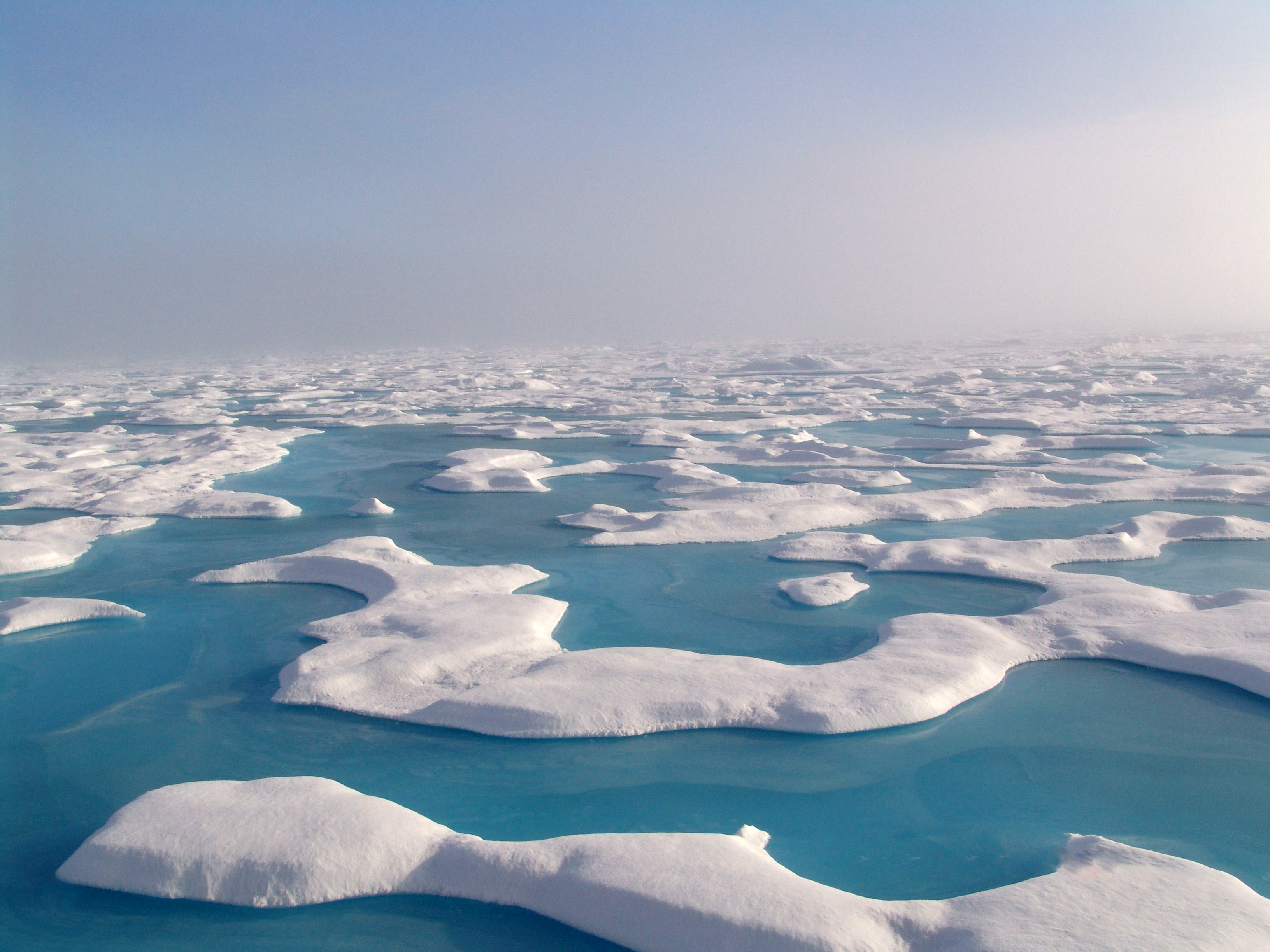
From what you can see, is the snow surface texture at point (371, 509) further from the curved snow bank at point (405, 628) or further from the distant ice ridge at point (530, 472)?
the curved snow bank at point (405, 628)

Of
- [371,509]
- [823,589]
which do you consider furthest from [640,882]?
[371,509]

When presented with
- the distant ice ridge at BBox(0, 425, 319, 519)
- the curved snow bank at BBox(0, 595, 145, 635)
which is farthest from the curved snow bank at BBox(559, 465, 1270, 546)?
the distant ice ridge at BBox(0, 425, 319, 519)

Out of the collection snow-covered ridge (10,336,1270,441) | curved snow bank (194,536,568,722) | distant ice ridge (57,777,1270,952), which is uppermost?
distant ice ridge (57,777,1270,952)

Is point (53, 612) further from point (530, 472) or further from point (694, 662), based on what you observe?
point (530, 472)

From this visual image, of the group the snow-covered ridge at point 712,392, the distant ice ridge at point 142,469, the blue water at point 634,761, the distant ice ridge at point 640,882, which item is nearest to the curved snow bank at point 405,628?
the blue water at point 634,761

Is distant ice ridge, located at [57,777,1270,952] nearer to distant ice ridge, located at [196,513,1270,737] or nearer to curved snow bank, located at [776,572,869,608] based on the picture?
distant ice ridge, located at [196,513,1270,737]

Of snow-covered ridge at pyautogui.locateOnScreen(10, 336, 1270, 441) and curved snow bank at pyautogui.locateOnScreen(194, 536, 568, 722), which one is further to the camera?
snow-covered ridge at pyautogui.locateOnScreen(10, 336, 1270, 441)
